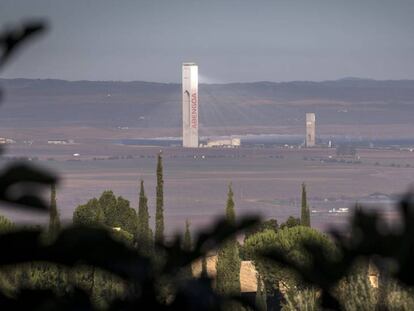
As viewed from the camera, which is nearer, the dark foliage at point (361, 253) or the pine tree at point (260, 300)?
the dark foliage at point (361, 253)

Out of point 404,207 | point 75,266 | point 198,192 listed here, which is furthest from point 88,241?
point 198,192

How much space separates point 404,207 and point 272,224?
176 ft

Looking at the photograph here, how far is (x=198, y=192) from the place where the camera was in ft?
560

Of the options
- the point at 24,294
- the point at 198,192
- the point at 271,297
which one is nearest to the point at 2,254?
the point at 24,294

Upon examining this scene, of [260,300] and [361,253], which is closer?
[361,253]

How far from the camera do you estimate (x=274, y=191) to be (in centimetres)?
17138

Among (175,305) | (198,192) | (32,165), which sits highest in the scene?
(198,192)

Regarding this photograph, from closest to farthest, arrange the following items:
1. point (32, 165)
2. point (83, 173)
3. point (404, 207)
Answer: point (404, 207) < point (32, 165) < point (83, 173)

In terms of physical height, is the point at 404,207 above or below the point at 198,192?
below

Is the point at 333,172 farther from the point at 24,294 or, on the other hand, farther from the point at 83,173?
the point at 24,294

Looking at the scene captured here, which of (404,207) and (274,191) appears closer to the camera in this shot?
(404,207)

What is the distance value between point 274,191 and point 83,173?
1226 inches

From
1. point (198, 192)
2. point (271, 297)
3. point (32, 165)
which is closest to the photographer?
point (32, 165)

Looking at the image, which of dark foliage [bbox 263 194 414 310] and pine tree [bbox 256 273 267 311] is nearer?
dark foliage [bbox 263 194 414 310]
